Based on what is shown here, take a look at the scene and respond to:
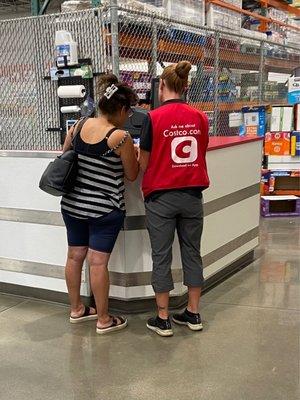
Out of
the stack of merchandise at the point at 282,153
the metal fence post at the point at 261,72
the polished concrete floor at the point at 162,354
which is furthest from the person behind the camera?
the metal fence post at the point at 261,72

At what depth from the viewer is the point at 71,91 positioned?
12.2 ft

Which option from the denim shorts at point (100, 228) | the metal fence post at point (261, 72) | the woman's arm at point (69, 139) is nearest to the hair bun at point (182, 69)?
the woman's arm at point (69, 139)

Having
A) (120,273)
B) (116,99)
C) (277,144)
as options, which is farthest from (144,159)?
(277,144)

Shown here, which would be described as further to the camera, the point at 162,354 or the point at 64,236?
the point at 64,236

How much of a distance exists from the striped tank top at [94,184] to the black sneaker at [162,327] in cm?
80

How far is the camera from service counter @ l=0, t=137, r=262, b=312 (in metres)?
3.41

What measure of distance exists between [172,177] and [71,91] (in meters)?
1.23

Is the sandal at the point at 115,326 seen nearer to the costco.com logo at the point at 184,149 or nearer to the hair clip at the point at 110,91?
the costco.com logo at the point at 184,149

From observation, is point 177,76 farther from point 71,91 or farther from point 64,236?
point 64,236

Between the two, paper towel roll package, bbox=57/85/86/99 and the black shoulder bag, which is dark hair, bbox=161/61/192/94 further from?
paper towel roll package, bbox=57/85/86/99

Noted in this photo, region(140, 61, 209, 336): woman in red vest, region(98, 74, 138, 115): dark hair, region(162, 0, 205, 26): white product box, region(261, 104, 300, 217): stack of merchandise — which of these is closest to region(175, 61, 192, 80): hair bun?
region(140, 61, 209, 336): woman in red vest

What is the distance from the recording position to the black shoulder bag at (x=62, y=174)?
294cm

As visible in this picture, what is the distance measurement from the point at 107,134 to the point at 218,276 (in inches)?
71.4

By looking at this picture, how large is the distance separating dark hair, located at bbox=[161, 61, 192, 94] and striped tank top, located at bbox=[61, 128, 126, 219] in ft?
1.75
